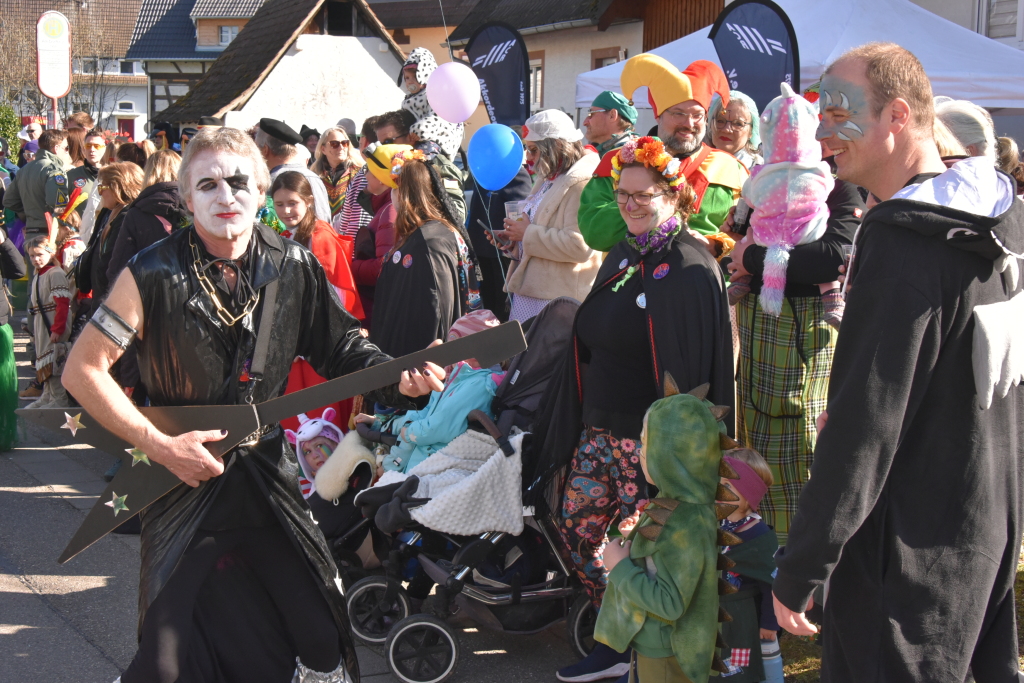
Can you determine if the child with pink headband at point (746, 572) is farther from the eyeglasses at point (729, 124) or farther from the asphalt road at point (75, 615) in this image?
the eyeglasses at point (729, 124)

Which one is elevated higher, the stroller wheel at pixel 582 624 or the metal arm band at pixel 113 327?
the metal arm band at pixel 113 327

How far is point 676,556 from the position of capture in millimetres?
2609

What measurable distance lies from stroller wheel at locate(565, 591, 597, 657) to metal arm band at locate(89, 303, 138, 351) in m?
1.97

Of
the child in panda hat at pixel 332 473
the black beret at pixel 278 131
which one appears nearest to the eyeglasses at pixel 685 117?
the child in panda hat at pixel 332 473

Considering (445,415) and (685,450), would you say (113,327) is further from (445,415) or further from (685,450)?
(445,415)

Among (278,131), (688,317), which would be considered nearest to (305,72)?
(278,131)

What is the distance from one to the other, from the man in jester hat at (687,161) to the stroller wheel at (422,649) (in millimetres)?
1728

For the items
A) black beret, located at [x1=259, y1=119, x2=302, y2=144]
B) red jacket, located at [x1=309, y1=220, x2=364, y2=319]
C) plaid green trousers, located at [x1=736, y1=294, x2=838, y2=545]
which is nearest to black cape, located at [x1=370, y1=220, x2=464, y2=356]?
red jacket, located at [x1=309, y1=220, x2=364, y2=319]

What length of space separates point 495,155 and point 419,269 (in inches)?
43.4

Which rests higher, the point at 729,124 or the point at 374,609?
the point at 729,124

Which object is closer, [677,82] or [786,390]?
[786,390]

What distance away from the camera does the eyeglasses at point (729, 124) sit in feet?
16.1

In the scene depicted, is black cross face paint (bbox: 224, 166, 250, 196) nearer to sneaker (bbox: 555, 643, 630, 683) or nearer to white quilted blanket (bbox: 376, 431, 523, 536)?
white quilted blanket (bbox: 376, 431, 523, 536)

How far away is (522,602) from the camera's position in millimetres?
3738
